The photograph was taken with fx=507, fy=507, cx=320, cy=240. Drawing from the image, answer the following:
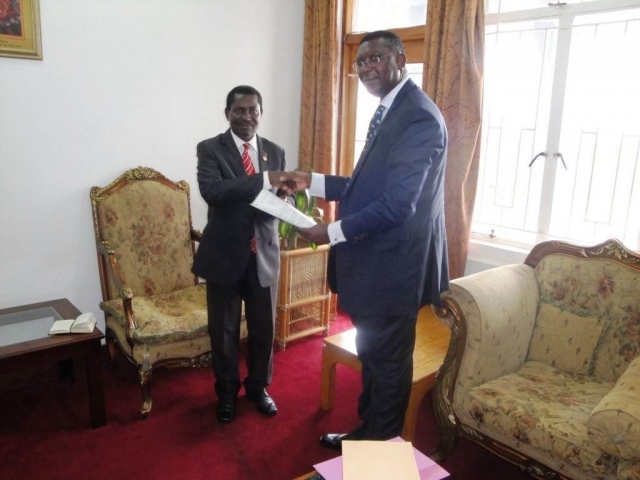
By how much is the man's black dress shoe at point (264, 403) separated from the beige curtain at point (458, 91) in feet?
4.25

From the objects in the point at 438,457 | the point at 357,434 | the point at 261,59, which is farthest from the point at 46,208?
the point at 438,457

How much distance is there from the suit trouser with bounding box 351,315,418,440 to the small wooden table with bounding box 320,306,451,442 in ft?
0.70

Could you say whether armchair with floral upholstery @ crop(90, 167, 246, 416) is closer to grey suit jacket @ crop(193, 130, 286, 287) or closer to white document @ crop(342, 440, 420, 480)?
grey suit jacket @ crop(193, 130, 286, 287)

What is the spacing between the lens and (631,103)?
8.24ft

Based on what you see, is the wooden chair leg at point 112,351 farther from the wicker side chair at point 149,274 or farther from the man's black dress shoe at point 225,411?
the man's black dress shoe at point 225,411

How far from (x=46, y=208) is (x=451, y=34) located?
2410mm

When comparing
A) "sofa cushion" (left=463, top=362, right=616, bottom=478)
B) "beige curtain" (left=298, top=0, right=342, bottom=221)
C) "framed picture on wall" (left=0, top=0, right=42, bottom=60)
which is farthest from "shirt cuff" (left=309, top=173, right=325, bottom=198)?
"framed picture on wall" (left=0, top=0, right=42, bottom=60)

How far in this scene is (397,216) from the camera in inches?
62.9

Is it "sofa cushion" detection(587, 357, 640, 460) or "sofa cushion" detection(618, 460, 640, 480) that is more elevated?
"sofa cushion" detection(587, 357, 640, 460)

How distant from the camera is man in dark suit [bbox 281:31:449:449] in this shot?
1.60 m

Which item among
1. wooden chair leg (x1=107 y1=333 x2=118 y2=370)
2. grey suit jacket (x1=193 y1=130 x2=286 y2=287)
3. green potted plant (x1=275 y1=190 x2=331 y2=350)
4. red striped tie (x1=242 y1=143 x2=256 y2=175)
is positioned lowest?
wooden chair leg (x1=107 y1=333 x2=118 y2=370)

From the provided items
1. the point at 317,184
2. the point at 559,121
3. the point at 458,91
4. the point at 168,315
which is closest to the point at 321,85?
the point at 458,91

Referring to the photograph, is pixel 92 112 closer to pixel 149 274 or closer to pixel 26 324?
pixel 149 274

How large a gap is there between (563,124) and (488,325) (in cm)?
140
